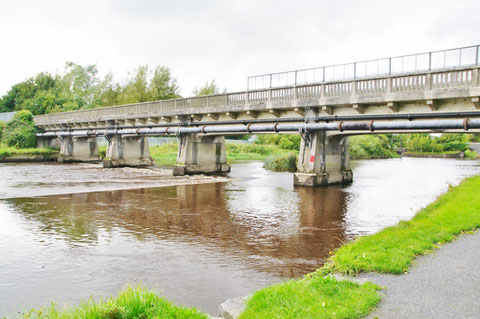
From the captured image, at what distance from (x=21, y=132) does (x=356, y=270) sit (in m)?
68.0

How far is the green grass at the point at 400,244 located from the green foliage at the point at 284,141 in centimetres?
6926

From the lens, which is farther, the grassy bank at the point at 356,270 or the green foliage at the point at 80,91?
the green foliage at the point at 80,91

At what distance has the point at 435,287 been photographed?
702 centimetres

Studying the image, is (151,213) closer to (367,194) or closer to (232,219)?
(232,219)

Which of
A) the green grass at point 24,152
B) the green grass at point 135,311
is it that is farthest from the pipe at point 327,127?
the green grass at point 24,152

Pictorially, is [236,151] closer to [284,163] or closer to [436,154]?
[284,163]

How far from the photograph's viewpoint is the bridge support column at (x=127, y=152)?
158ft

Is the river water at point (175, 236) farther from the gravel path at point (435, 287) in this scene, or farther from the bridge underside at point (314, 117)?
the bridge underside at point (314, 117)

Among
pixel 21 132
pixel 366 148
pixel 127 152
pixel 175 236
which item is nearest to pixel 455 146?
pixel 366 148

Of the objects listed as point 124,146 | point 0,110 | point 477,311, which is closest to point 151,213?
point 477,311

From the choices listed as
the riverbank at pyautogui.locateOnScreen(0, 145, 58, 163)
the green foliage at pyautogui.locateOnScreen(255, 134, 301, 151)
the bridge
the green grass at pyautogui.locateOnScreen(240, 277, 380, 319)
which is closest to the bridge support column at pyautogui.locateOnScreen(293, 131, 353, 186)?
the bridge

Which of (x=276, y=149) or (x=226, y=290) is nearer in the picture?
(x=226, y=290)

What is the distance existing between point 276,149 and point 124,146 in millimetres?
38618

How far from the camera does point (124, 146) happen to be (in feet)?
161
